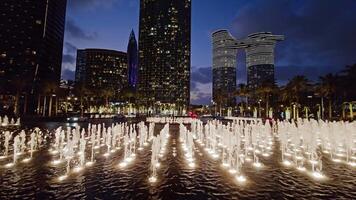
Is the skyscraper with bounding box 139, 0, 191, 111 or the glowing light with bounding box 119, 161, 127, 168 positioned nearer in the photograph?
the glowing light with bounding box 119, 161, 127, 168

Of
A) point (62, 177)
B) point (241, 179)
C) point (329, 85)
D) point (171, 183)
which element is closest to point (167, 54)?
point (329, 85)

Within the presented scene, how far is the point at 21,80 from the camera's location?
51469mm

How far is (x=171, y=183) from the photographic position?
855 centimetres

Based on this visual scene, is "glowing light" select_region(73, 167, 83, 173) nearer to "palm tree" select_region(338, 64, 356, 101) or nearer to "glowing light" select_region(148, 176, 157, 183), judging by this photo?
"glowing light" select_region(148, 176, 157, 183)

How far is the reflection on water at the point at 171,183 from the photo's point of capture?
7.41 meters

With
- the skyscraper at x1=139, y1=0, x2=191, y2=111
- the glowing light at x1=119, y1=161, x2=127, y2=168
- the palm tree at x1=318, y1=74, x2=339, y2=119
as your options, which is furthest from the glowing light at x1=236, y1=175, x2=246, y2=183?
the skyscraper at x1=139, y1=0, x2=191, y2=111

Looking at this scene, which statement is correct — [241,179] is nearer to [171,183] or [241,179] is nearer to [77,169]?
[171,183]

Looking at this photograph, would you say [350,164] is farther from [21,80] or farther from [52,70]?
[52,70]

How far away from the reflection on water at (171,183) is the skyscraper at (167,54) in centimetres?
18141

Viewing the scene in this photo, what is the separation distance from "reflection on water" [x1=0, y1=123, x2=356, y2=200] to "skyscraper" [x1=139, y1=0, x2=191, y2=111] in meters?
181

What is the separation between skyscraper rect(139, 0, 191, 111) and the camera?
194 meters

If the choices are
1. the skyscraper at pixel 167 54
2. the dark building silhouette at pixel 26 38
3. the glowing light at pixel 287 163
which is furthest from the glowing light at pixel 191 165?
the skyscraper at pixel 167 54

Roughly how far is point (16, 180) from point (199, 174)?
6274 millimetres

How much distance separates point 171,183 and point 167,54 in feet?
619
